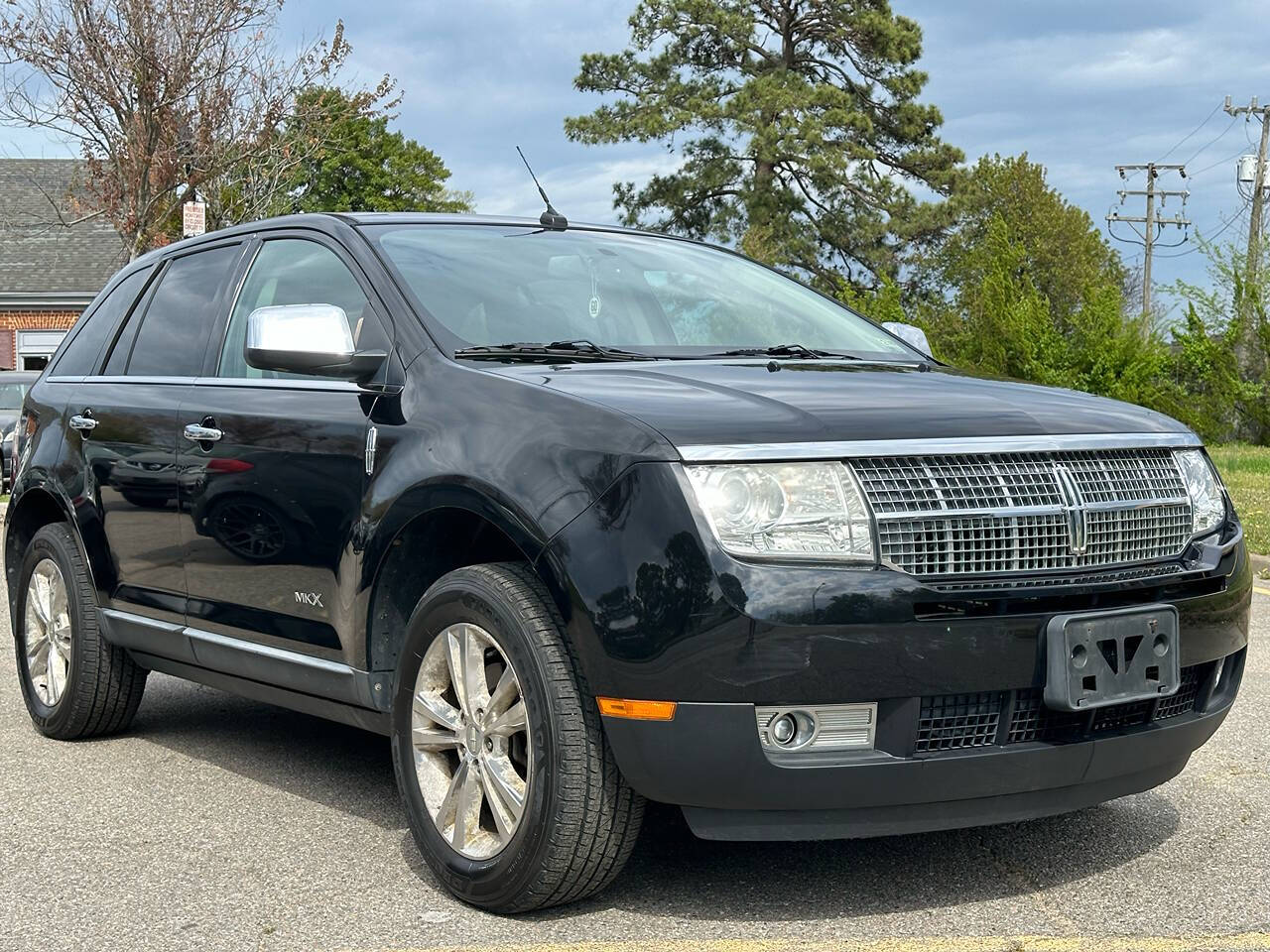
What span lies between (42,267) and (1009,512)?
132ft

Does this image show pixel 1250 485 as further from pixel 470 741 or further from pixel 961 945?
pixel 470 741

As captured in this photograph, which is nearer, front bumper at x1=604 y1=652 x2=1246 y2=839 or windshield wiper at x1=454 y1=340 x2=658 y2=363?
front bumper at x1=604 y1=652 x2=1246 y2=839

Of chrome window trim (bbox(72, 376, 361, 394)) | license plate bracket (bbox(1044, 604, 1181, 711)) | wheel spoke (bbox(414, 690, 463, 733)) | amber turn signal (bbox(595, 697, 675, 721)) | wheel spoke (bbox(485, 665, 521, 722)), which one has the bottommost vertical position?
wheel spoke (bbox(414, 690, 463, 733))

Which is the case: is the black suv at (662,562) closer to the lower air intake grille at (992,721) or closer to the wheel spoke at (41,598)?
the lower air intake grille at (992,721)

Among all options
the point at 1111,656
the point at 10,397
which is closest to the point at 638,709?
the point at 1111,656

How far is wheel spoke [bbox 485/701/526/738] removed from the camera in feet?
12.2

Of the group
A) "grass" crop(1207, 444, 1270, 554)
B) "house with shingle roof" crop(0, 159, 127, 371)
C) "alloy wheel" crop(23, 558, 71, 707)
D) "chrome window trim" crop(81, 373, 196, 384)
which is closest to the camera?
"chrome window trim" crop(81, 373, 196, 384)

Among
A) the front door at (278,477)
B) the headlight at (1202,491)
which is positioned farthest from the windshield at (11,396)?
the headlight at (1202,491)

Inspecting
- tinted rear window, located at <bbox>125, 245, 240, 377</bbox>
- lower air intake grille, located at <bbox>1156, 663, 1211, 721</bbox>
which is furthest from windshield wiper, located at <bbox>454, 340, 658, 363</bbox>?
lower air intake grille, located at <bbox>1156, 663, 1211, 721</bbox>

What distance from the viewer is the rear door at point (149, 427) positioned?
17.2ft

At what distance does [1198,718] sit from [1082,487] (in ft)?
2.32

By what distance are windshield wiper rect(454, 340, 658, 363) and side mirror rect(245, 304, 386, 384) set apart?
0.89 feet

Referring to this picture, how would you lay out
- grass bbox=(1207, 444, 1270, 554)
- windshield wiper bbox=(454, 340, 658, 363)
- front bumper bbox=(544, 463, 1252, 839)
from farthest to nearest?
grass bbox=(1207, 444, 1270, 554) < windshield wiper bbox=(454, 340, 658, 363) < front bumper bbox=(544, 463, 1252, 839)

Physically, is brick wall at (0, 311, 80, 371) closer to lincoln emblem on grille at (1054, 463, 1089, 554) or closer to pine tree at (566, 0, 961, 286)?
pine tree at (566, 0, 961, 286)
